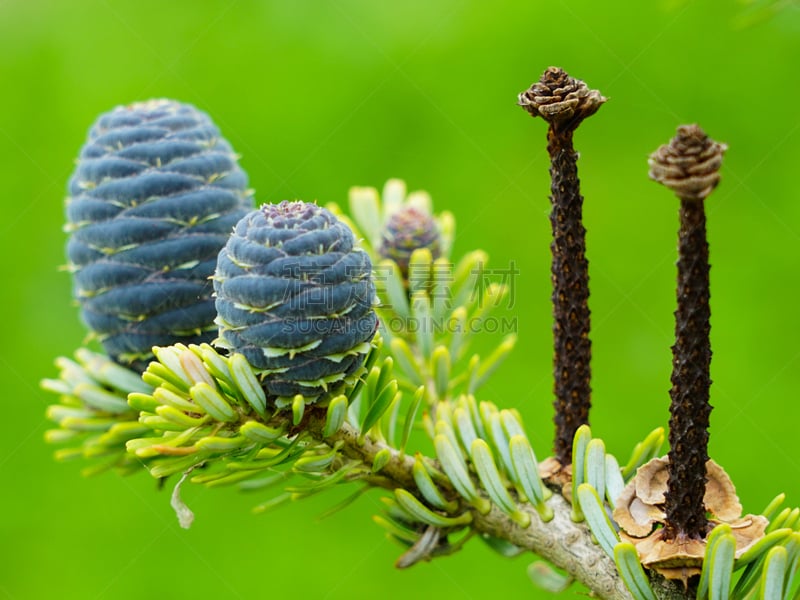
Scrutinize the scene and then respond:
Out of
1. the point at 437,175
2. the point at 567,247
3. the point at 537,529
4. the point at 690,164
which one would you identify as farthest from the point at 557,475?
the point at 437,175

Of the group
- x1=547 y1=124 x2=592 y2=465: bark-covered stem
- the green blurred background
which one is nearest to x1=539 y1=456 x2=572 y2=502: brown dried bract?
x1=547 y1=124 x2=592 y2=465: bark-covered stem

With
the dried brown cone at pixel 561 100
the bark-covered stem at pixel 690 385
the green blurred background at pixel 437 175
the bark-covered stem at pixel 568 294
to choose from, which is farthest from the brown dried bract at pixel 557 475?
the green blurred background at pixel 437 175

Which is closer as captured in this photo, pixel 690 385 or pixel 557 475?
pixel 690 385

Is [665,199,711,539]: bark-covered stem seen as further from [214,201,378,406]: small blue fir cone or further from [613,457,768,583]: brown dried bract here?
[214,201,378,406]: small blue fir cone

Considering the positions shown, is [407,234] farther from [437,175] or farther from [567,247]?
[437,175]

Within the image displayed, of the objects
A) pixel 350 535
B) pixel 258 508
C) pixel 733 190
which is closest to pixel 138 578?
pixel 350 535

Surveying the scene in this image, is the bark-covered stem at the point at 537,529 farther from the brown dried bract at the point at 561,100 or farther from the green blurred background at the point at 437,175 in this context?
the green blurred background at the point at 437,175

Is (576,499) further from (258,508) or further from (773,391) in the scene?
(773,391)
